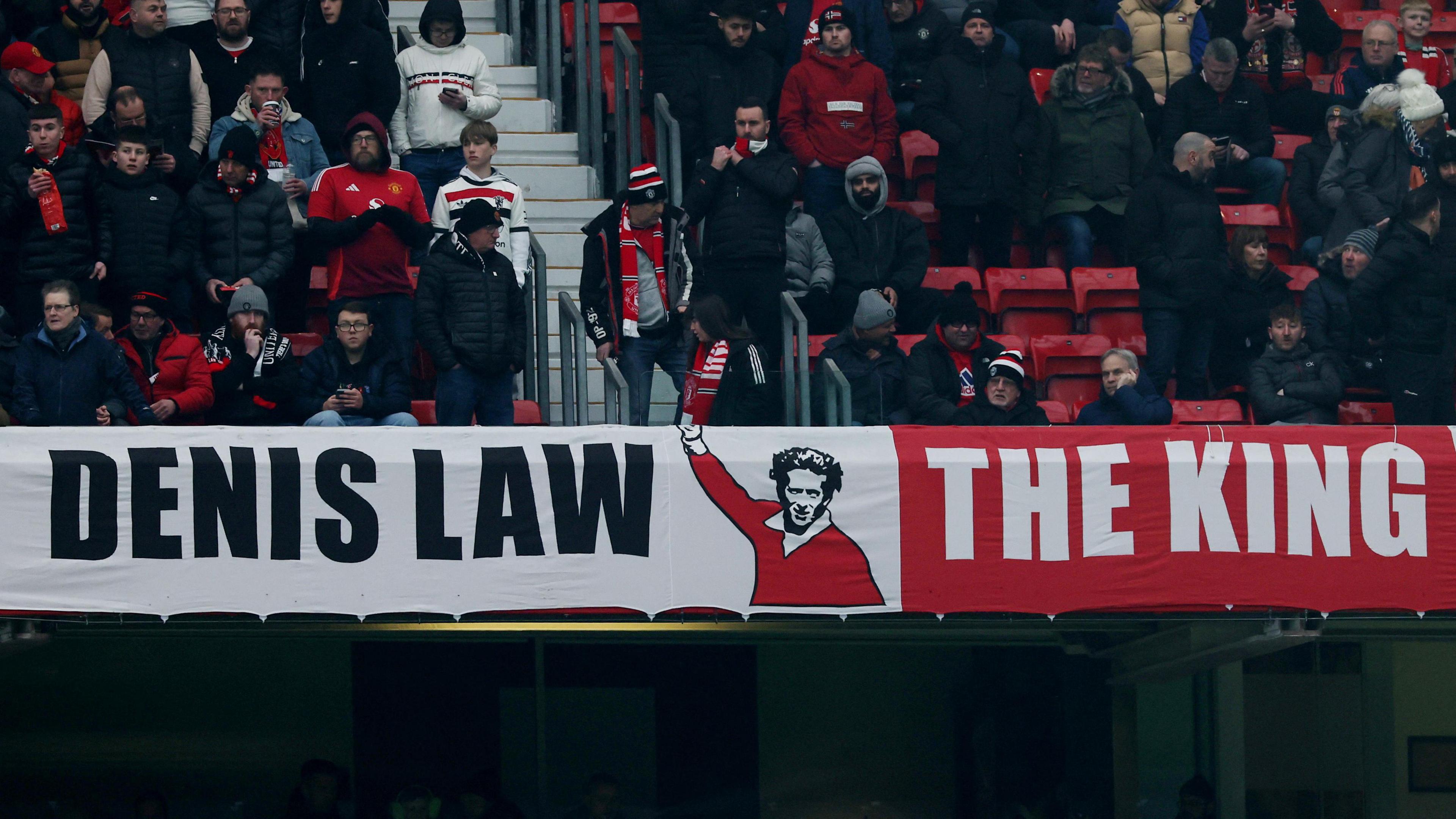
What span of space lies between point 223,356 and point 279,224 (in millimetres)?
859

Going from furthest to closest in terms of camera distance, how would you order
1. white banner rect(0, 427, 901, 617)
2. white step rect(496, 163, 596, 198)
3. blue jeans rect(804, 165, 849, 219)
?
white step rect(496, 163, 596, 198) < blue jeans rect(804, 165, 849, 219) < white banner rect(0, 427, 901, 617)

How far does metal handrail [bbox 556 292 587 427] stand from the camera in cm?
1043

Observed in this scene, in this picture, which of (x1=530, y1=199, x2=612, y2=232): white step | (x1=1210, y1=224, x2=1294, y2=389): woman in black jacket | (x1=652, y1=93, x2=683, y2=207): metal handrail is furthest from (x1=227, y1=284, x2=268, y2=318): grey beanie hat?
(x1=1210, y1=224, x2=1294, y2=389): woman in black jacket

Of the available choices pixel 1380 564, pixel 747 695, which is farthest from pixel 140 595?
pixel 1380 564

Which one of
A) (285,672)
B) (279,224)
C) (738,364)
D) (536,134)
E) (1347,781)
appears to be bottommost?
(1347,781)

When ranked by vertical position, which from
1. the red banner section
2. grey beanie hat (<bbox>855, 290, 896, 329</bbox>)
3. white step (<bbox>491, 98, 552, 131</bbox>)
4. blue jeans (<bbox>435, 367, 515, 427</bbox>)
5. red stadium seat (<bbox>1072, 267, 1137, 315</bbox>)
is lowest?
the red banner section

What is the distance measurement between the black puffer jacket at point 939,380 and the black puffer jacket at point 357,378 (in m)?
2.61

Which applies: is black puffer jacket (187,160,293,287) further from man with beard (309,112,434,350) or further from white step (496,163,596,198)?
white step (496,163,596,198)

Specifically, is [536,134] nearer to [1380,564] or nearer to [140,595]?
[140,595]

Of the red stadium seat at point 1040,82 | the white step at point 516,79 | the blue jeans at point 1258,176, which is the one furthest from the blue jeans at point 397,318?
the blue jeans at point 1258,176

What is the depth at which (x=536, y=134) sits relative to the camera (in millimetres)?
12945

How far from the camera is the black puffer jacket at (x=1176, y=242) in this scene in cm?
1197

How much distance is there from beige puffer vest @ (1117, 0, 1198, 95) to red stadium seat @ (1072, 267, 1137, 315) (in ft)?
5.98

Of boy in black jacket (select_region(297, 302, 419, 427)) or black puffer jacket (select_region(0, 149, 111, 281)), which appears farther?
black puffer jacket (select_region(0, 149, 111, 281))
